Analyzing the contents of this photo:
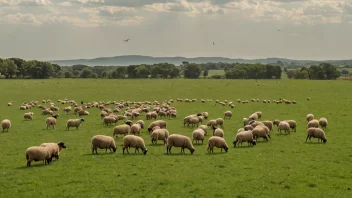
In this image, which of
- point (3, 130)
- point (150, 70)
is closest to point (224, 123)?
point (3, 130)

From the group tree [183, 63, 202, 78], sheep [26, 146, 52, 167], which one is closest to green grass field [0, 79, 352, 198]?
sheep [26, 146, 52, 167]

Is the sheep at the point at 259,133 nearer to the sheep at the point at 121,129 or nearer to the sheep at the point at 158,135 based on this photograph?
the sheep at the point at 158,135

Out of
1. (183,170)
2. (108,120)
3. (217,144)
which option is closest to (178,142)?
(217,144)

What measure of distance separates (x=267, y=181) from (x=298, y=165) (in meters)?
4.05

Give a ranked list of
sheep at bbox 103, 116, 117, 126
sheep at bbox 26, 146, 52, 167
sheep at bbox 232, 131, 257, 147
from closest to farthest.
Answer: sheep at bbox 26, 146, 52, 167 < sheep at bbox 232, 131, 257, 147 < sheep at bbox 103, 116, 117, 126

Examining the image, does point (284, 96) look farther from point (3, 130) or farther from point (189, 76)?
point (189, 76)

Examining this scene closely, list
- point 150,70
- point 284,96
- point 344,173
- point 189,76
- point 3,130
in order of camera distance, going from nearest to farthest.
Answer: point 344,173, point 3,130, point 284,96, point 150,70, point 189,76

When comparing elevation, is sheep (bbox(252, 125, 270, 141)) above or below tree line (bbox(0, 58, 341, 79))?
below

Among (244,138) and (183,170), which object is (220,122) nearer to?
(244,138)

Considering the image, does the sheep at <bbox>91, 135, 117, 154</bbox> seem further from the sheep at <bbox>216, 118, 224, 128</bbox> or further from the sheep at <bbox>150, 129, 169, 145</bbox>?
the sheep at <bbox>216, 118, 224, 128</bbox>

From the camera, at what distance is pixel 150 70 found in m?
161

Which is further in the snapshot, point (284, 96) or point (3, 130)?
point (284, 96)

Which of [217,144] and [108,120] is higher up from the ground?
[217,144]

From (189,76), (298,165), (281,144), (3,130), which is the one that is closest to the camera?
(298,165)
